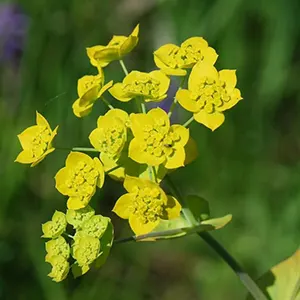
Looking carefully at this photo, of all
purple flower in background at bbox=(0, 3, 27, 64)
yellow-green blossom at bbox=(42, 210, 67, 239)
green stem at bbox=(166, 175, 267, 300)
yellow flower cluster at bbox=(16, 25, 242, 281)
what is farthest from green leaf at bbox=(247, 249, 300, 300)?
purple flower in background at bbox=(0, 3, 27, 64)

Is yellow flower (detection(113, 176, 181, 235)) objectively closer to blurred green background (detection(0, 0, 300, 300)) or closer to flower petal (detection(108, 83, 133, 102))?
flower petal (detection(108, 83, 133, 102))

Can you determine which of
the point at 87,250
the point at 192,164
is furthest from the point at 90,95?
the point at 192,164

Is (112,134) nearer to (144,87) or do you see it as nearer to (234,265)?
(144,87)

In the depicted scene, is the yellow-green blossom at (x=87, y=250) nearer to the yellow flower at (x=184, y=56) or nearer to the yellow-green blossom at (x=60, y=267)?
the yellow-green blossom at (x=60, y=267)

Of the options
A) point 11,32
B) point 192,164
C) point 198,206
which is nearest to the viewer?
point 198,206

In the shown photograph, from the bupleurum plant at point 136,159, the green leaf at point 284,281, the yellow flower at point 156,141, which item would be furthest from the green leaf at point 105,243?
the green leaf at point 284,281
